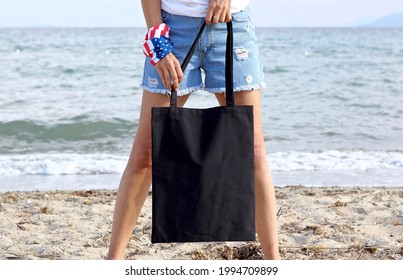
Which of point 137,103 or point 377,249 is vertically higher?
point 377,249

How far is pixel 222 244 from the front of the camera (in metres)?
3.99

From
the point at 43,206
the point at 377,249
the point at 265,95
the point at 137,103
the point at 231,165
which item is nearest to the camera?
the point at 231,165

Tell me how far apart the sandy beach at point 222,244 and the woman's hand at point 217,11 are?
1.55 m

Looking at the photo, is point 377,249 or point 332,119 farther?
point 332,119

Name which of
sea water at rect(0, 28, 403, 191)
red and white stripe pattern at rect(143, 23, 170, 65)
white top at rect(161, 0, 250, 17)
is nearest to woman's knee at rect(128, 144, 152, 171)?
red and white stripe pattern at rect(143, 23, 170, 65)

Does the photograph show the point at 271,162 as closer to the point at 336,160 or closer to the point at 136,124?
the point at 336,160

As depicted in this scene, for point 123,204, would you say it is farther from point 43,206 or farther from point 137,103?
point 137,103

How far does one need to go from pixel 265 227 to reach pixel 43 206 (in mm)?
2731

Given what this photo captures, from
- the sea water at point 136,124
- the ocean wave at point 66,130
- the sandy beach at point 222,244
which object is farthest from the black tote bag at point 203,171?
the ocean wave at point 66,130

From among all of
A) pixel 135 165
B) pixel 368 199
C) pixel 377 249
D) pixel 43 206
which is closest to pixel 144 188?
pixel 135 165

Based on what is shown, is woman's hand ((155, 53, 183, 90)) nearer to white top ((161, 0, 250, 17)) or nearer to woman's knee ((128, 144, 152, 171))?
white top ((161, 0, 250, 17))

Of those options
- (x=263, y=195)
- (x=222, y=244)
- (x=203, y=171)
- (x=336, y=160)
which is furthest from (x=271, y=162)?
(x=203, y=171)

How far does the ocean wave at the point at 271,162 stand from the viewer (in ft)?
24.5

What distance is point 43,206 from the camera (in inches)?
208
